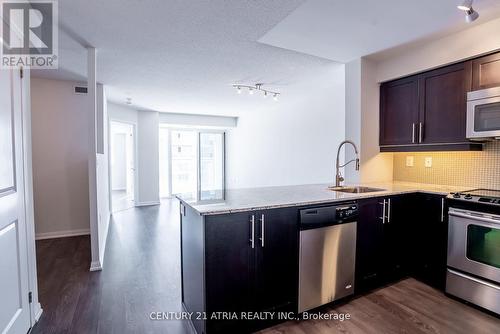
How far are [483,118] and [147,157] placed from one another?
6.47 metres

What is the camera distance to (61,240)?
3.90 metres

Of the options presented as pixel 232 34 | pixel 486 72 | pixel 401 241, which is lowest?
pixel 401 241

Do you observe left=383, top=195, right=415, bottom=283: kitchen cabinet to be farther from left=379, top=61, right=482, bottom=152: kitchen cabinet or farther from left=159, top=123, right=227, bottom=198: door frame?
left=159, top=123, right=227, bottom=198: door frame

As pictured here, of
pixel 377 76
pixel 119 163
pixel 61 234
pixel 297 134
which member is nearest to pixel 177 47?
pixel 377 76

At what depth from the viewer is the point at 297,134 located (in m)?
5.18

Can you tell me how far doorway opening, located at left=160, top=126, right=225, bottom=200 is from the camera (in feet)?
25.8

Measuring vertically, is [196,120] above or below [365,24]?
below

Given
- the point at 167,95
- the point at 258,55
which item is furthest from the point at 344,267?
the point at 167,95

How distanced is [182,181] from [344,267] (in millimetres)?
6858

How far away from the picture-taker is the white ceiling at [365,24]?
2062mm

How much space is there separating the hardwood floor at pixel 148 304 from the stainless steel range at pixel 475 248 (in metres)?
0.14

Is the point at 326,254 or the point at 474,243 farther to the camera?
the point at 474,243

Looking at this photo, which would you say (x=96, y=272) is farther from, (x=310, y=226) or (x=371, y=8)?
(x=371, y=8)

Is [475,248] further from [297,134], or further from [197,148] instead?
[197,148]
